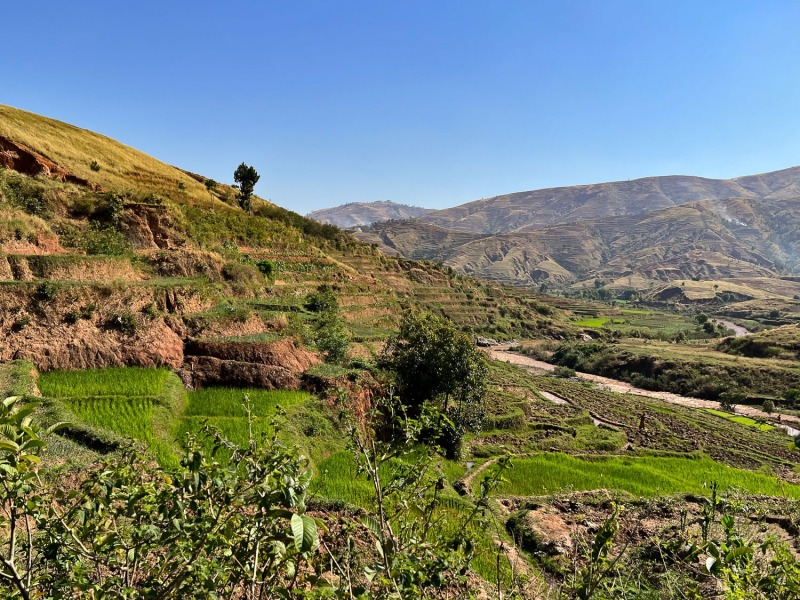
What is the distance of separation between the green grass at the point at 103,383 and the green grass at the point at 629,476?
50.8ft

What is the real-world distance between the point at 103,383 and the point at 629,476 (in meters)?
25.1

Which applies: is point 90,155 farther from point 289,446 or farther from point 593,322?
point 593,322

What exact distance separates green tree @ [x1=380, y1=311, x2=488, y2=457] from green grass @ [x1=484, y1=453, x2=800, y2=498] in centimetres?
364

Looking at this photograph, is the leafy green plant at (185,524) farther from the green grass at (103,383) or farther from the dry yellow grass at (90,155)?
the dry yellow grass at (90,155)

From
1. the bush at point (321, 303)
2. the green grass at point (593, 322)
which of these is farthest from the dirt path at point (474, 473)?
the green grass at point (593, 322)

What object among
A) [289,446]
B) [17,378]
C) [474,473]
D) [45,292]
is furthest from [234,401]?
[289,446]

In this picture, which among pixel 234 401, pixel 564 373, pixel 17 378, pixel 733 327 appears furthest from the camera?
pixel 733 327

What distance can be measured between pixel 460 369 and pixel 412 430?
19.4 meters

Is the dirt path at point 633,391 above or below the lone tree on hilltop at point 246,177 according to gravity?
below

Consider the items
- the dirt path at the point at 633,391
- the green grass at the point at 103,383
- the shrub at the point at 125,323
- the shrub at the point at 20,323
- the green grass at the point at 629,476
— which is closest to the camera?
the green grass at the point at 103,383

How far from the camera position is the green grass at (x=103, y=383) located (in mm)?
16091

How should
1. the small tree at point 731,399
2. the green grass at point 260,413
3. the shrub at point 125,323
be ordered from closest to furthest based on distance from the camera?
1. the green grass at point 260,413
2. the shrub at point 125,323
3. the small tree at point 731,399

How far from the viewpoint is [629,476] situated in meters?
23.1

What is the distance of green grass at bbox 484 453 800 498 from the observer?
69.2 feet
